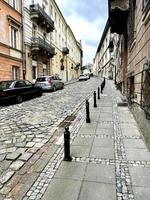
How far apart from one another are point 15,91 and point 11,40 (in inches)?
292

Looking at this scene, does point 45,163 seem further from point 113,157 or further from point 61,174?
point 113,157

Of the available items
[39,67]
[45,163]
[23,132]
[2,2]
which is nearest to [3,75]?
[2,2]

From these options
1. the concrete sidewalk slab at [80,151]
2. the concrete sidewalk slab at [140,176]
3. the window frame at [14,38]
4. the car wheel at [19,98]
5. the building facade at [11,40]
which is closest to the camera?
the concrete sidewalk slab at [140,176]

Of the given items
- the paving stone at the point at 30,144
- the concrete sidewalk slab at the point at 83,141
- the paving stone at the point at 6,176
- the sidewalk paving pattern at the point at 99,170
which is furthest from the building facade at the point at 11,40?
the paving stone at the point at 6,176

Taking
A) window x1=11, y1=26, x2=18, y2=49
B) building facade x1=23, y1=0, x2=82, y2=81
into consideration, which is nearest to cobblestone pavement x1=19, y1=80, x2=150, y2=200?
window x1=11, y1=26, x2=18, y2=49

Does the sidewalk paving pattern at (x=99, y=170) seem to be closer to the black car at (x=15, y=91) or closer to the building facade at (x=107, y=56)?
the black car at (x=15, y=91)

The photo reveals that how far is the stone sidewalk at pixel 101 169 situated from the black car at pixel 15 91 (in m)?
7.29

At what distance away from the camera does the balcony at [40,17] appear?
22328 millimetres

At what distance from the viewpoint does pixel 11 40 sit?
18969 mm

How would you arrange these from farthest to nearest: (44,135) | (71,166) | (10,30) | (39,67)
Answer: (39,67)
(10,30)
(44,135)
(71,166)

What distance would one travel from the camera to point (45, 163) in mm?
4512

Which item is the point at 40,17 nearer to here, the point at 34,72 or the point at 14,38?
the point at 14,38

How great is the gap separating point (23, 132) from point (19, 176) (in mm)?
2942

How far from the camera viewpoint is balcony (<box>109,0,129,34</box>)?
10141mm
